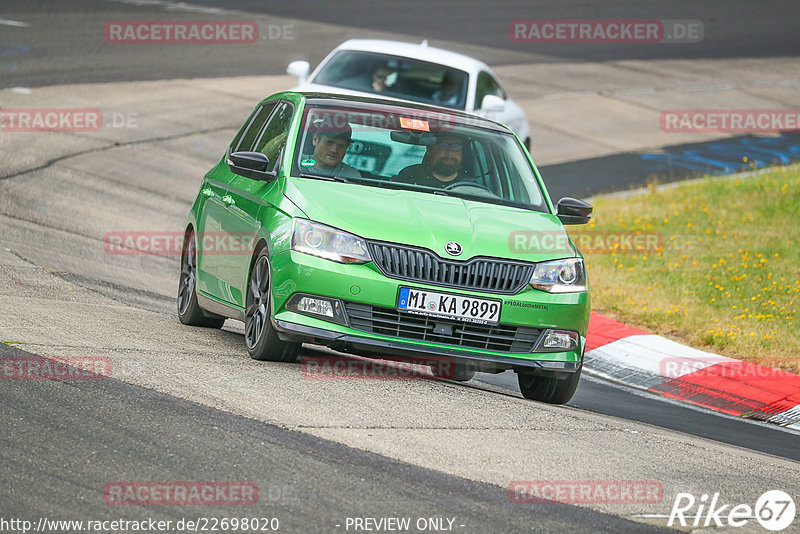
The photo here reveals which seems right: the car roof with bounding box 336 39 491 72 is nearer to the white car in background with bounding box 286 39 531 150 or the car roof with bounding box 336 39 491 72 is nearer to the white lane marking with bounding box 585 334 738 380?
the white car in background with bounding box 286 39 531 150

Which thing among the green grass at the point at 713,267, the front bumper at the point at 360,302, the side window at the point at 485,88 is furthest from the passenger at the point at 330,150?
the side window at the point at 485,88

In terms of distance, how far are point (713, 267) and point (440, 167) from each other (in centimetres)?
582

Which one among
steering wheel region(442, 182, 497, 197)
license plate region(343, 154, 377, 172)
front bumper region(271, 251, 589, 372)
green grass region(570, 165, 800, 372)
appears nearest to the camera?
front bumper region(271, 251, 589, 372)

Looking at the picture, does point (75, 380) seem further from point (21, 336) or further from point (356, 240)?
point (356, 240)

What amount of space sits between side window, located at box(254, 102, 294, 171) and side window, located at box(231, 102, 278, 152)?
159mm

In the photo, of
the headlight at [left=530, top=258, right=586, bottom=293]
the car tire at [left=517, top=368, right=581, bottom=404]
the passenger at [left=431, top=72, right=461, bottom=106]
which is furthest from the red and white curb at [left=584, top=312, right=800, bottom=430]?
the passenger at [left=431, top=72, right=461, bottom=106]

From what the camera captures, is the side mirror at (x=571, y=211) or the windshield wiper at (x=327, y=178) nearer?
the windshield wiper at (x=327, y=178)

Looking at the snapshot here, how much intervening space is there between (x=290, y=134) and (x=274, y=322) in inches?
62.1

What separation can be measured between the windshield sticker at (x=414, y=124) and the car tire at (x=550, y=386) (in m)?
1.85

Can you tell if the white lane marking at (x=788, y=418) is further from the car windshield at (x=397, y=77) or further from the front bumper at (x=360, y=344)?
the car windshield at (x=397, y=77)

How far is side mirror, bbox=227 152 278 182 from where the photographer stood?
27.6 ft

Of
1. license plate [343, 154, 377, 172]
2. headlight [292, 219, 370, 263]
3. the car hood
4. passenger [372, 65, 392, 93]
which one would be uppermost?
license plate [343, 154, 377, 172]

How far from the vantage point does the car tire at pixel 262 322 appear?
787cm

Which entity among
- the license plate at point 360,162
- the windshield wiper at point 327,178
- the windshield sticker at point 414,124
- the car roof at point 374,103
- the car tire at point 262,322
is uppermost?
the car roof at point 374,103
